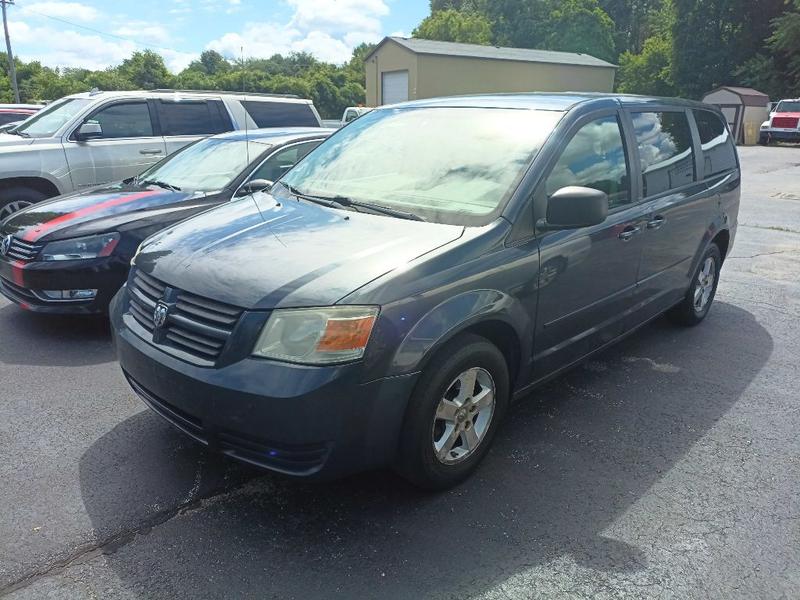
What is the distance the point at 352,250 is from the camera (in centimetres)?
277

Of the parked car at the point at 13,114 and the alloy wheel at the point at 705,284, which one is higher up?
the parked car at the point at 13,114

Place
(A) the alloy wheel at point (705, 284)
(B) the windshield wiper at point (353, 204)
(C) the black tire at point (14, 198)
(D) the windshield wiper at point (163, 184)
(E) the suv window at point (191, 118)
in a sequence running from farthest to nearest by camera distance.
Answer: (E) the suv window at point (191, 118), (C) the black tire at point (14, 198), (D) the windshield wiper at point (163, 184), (A) the alloy wheel at point (705, 284), (B) the windshield wiper at point (353, 204)

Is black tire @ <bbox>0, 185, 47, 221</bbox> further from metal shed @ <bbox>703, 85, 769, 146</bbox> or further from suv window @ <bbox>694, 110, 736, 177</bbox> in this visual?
metal shed @ <bbox>703, 85, 769, 146</bbox>

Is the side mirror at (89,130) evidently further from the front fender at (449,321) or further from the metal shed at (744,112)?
the metal shed at (744,112)

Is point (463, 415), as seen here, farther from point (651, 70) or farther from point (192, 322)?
point (651, 70)

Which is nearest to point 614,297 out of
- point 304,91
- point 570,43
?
point 304,91

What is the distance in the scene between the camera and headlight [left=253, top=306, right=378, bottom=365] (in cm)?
243

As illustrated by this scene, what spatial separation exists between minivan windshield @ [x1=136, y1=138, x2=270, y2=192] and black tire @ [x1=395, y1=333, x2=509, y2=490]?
3447 mm

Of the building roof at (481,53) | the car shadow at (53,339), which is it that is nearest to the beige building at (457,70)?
the building roof at (481,53)

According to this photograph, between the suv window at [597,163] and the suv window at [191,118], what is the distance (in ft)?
20.0

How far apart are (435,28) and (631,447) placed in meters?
65.0

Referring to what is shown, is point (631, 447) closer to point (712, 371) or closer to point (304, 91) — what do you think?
point (712, 371)

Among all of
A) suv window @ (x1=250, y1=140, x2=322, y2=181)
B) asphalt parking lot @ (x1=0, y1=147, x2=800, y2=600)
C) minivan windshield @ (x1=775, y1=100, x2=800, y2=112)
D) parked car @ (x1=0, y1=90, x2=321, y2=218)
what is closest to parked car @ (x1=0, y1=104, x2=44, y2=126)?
parked car @ (x1=0, y1=90, x2=321, y2=218)

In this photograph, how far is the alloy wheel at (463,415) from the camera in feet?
9.26
